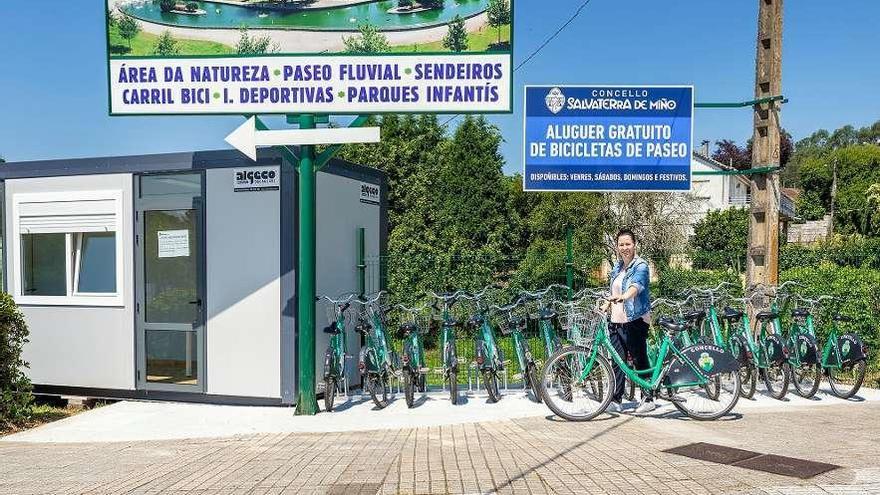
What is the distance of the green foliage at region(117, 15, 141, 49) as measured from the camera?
29.3ft

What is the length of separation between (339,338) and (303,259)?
1.01 meters

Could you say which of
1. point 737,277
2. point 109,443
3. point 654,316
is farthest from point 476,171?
point 109,443

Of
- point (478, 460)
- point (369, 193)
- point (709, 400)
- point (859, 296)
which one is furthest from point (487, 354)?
point (859, 296)

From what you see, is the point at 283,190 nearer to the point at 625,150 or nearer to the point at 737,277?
the point at 625,150

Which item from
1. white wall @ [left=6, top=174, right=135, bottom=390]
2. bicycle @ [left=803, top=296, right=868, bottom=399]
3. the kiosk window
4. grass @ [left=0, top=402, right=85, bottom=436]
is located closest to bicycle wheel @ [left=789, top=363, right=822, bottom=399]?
bicycle @ [left=803, top=296, right=868, bottom=399]

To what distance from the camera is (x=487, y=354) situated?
868 cm

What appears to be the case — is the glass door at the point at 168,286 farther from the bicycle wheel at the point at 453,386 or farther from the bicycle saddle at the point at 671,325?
the bicycle saddle at the point at 671,325

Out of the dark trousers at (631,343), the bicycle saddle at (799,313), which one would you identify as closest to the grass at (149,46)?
the dark trousers at (631,343)

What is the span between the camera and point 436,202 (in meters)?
23.4

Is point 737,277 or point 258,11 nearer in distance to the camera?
point 258,11

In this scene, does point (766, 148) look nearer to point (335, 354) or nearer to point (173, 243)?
point (335, 354)

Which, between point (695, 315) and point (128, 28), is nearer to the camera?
point (695, 315)

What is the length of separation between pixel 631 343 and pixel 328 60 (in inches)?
183

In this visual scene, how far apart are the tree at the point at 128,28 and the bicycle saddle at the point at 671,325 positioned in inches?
271
